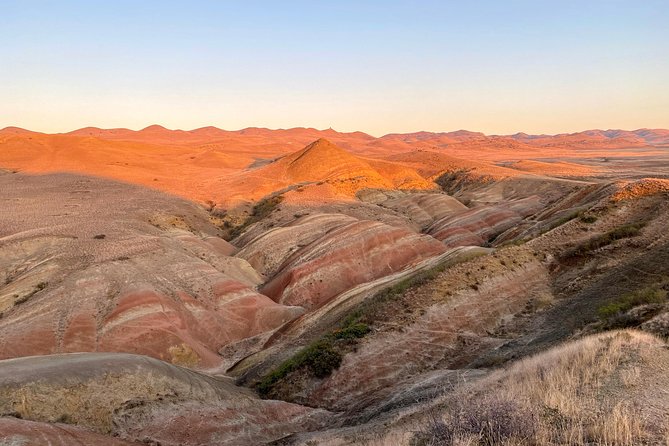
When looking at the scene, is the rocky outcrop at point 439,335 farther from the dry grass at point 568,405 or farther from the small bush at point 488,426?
the small bush at point 488,426

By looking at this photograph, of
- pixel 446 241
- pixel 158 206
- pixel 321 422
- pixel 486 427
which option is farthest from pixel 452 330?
pixel 158 206

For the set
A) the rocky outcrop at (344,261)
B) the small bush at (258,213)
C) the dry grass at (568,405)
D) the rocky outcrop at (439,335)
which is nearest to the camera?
the dry grass at (568,405)

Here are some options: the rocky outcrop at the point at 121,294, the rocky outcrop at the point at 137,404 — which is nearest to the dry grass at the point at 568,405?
the rocky outcrop at the point at 137,404

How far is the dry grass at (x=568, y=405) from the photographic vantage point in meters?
6.46

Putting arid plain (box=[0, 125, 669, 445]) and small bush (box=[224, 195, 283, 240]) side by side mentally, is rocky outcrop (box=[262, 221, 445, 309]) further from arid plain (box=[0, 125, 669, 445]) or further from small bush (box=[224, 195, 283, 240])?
small bush (box=[224, 195, 283, 240])

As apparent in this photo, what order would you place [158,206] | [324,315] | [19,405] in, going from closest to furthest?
[19,405] → [324,315] → [158,206]

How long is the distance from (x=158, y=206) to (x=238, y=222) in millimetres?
11255

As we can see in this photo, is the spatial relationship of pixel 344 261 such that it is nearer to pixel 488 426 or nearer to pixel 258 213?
pixel 258 213

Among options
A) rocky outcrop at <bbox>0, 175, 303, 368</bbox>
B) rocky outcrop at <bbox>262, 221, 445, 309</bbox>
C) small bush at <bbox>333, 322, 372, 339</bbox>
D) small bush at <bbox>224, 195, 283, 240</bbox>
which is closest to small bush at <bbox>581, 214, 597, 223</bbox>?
small bush at <bbox>333, 322, 372, 339</bbox>

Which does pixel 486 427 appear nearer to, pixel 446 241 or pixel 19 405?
pixel 19 405

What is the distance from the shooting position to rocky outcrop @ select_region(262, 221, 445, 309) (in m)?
39.8

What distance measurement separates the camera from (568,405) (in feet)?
24.8

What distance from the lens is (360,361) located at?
20.0 meters

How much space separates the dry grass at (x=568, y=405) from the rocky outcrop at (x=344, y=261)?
1148 inches
